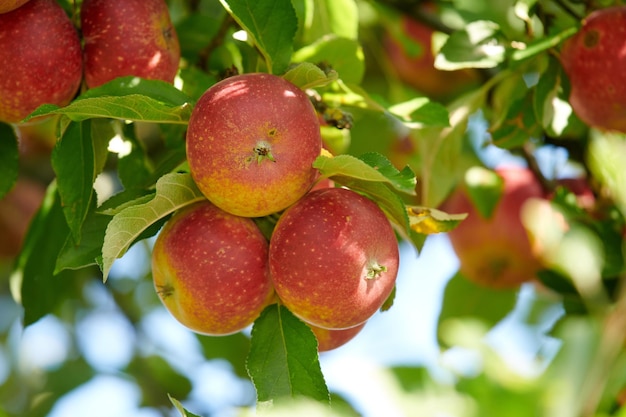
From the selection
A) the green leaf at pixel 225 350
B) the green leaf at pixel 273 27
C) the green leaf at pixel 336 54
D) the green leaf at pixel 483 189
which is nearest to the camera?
the green leaf at pixel 273 27

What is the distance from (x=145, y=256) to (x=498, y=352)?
8.29ft

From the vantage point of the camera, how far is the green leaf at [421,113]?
1.71 metres

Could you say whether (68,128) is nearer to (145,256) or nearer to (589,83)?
(589,83)

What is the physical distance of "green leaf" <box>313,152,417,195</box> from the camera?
53.1 inches

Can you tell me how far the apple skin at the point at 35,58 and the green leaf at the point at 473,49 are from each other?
2.38 feet

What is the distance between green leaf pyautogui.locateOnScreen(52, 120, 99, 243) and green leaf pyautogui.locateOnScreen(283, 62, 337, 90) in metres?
0.36

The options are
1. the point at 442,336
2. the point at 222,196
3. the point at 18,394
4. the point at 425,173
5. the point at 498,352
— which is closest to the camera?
the point at 498,352

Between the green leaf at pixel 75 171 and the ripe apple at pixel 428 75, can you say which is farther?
the ripe apple at pixel 428 75

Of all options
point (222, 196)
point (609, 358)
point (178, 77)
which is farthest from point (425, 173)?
point (609, 358)

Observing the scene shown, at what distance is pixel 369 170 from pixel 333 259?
146 millimetres

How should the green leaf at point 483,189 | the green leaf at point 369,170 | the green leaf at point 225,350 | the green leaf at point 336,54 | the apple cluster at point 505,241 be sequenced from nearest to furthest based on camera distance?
the green leaf at point 369,170 → the green leaf at point 336,54 → the green leaf at point 483,189 → the apple cluster at point 505,241 → the green leaf at point 225,350

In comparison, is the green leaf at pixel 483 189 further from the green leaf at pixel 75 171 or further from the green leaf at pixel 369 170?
the green leaf at pixel 75 171

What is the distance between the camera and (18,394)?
3.19 meters

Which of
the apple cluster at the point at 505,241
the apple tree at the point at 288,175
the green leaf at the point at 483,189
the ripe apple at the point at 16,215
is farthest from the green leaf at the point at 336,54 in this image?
the ripe apple at the point at 16,215
